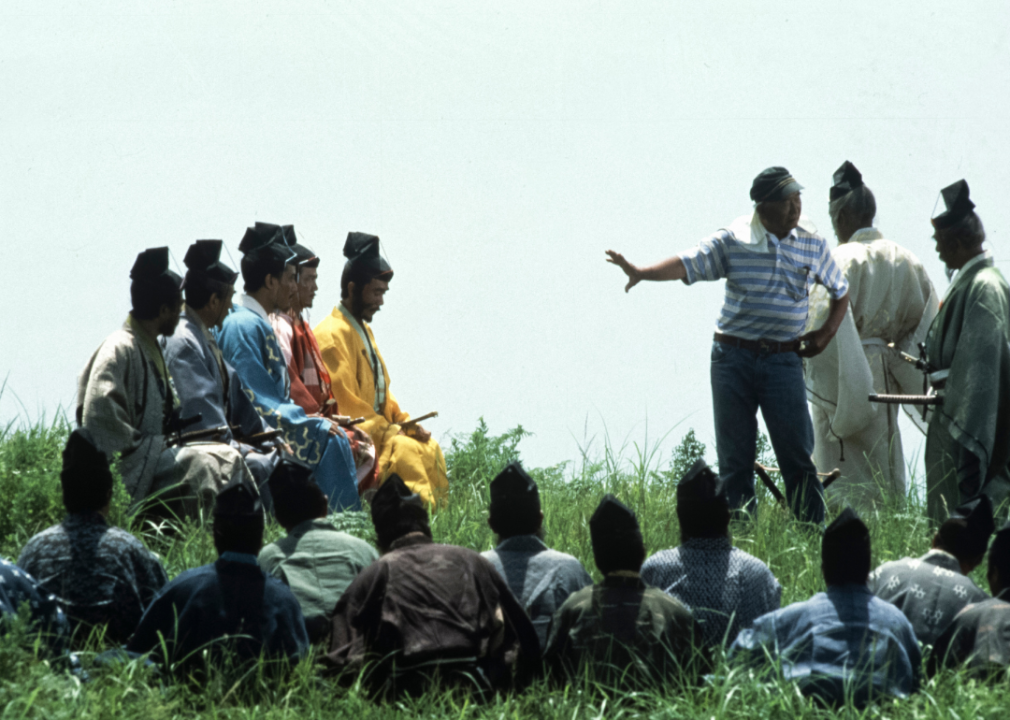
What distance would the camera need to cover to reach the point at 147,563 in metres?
4.79

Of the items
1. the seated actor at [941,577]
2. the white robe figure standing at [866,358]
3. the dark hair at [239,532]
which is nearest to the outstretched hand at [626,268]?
the white robe figure standing at [866,358]

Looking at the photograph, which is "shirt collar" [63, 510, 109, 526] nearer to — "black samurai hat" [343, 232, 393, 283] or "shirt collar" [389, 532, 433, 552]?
"shirt collar" [389, 532, 433, 552]

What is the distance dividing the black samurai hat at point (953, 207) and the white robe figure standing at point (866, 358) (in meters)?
0.98

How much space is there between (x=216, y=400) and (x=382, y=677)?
249cm

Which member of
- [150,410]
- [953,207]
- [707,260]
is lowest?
[150,410]

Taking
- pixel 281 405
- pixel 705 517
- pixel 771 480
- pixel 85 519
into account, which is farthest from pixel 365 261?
pixel 705 517

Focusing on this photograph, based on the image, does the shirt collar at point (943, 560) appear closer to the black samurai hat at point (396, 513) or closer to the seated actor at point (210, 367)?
the black samurai hat at point (396, 513)

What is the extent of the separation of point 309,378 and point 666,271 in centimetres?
234

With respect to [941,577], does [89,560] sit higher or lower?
higher

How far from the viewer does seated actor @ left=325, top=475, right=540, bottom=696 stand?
444 cm

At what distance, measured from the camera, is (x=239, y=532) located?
4504 mm

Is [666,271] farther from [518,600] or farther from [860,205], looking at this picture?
[518,600]

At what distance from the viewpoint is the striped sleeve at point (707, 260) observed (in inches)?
266

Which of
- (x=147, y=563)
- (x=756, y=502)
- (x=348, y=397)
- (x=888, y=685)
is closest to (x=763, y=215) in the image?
(x=756, y=502)
